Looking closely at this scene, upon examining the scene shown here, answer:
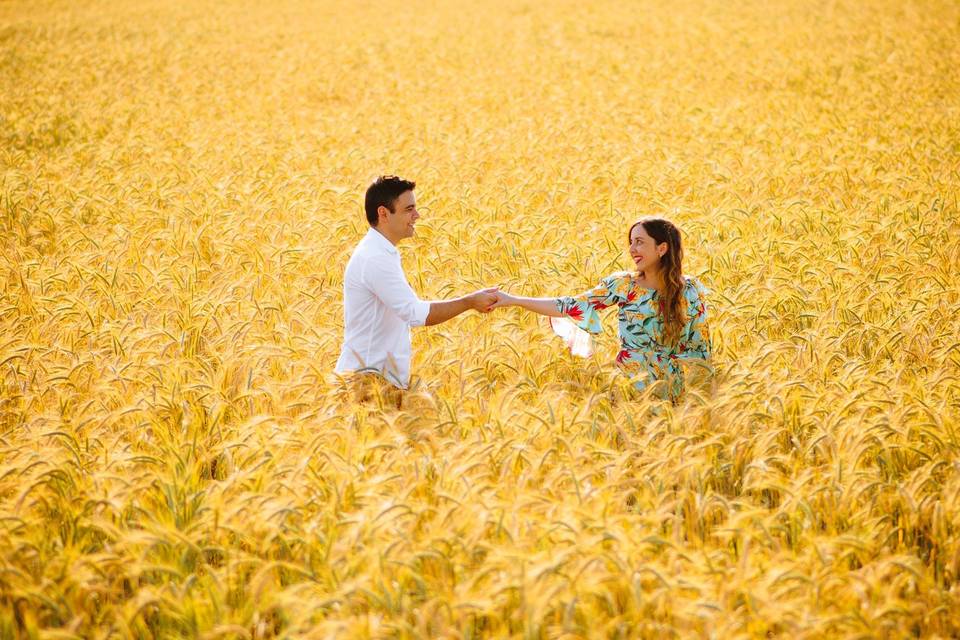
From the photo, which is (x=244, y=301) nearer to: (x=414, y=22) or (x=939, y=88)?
(x=939, y=88)

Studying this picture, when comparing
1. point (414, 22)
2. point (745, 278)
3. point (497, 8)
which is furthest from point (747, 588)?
point (497, 8)

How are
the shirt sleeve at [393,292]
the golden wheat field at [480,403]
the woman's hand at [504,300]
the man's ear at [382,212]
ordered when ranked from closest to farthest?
1. the golden wheat field at [480,403]
2. the shirt sleeve at [393,292]
3. the man's ear at [382,212]
4. the woman's hand at [504,300]

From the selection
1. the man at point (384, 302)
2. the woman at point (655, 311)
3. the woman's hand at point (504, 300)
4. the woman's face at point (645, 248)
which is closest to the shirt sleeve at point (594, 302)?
the woman at point (655, 311)

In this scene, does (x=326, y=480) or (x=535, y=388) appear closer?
(x=326, y=480)

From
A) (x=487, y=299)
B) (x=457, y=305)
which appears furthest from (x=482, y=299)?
(x=457, y=305)

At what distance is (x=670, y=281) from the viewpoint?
13.1 ft

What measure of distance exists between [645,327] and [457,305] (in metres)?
1.00

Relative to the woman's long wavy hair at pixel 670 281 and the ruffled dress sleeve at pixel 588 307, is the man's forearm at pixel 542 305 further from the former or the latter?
the woman's long wavy hair at pixel 670 281

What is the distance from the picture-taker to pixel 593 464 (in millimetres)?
3094

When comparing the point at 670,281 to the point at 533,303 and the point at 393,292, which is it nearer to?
the point at 533,303

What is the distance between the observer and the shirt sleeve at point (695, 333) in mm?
3982

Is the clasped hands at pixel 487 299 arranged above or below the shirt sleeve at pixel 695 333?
above

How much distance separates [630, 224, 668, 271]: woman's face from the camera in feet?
13.2

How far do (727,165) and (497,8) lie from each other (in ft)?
72.7
